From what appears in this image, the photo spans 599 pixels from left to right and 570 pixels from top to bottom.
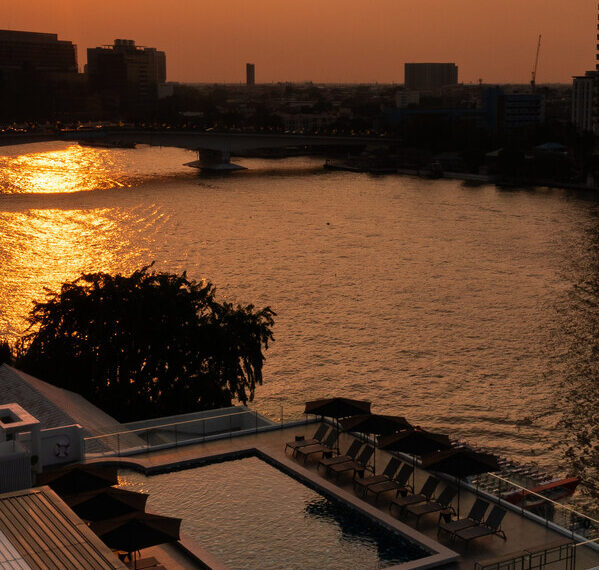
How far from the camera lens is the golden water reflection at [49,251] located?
99.5 ft

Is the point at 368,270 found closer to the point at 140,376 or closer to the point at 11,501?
the point at 140,376

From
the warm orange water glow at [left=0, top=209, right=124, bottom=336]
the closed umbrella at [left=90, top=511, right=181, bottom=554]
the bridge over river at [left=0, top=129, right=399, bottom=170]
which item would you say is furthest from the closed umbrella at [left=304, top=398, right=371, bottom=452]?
the bridge over river at [left=0, top=129, right=399, bottom=170]

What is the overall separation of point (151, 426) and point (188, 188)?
46.3 meters

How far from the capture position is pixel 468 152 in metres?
76.4

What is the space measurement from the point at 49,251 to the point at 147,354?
70.1ft

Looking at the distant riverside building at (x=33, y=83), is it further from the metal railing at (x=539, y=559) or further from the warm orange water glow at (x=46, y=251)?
the metal railing at (x=539, y=559)

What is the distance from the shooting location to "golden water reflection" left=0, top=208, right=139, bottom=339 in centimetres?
3033

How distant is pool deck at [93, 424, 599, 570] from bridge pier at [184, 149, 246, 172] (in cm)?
6014

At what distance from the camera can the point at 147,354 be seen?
59.6 ft

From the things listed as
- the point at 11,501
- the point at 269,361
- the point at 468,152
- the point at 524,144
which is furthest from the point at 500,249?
the point at 524,144

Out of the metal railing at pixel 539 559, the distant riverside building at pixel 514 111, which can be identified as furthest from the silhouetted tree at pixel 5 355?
the distant riverside building at pixel 514 111

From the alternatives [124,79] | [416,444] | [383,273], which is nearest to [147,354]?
[416,444]

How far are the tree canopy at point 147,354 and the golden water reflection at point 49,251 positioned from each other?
7.66m

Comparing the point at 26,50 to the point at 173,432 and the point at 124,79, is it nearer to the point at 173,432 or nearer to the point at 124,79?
the point at 124,79
